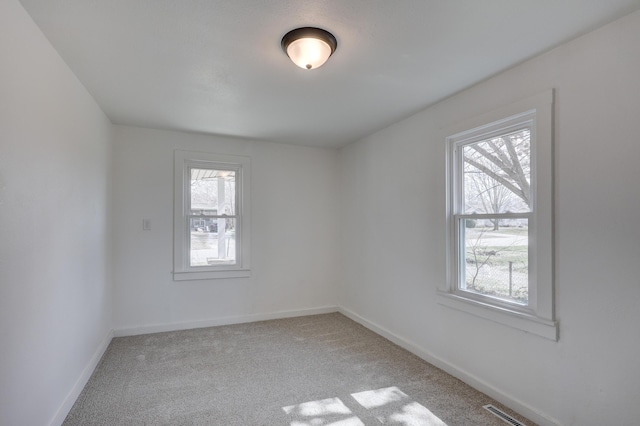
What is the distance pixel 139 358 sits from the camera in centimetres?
318

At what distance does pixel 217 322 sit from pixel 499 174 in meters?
3.52

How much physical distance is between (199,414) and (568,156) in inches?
114

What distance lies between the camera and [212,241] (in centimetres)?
428

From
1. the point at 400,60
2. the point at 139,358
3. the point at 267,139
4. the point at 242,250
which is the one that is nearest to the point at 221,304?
the point at 242,250

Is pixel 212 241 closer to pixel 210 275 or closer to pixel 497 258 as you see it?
pixel 210 275

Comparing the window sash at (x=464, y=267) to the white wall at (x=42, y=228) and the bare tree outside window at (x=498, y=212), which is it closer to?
the bare tree outside window at (x=498, y=212)

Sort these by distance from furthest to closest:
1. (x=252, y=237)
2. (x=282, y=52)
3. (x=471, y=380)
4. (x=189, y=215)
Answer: (x=252, y=237), (x=189, y=215), (x=471, y=380), (x=282, y=52)

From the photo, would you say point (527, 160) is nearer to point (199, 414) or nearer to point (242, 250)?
point (199, 414)

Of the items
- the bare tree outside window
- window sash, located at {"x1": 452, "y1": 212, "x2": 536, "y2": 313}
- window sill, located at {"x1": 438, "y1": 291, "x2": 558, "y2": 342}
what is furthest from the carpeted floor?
the bare tree outside window

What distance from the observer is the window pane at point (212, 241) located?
4.19 m

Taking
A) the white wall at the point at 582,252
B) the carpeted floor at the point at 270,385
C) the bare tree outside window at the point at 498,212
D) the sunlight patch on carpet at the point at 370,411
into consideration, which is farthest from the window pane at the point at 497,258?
the sunlight patch on carpet at the point at 370,411

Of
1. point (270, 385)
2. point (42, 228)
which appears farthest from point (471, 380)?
point (42, 228)

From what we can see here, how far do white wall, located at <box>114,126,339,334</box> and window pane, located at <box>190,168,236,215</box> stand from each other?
266mm

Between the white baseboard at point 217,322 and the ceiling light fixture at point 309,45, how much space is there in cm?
332
